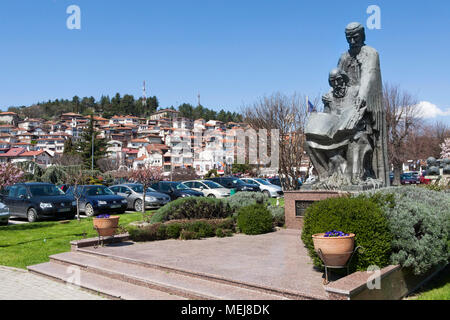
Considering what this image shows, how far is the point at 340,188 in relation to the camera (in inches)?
361

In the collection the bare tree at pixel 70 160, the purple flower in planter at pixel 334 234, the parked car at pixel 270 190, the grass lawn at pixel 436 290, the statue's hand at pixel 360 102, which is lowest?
the parked car at pixel 270 190

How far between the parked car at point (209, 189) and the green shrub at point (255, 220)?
11197 mm

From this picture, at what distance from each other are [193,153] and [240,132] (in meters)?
68.2

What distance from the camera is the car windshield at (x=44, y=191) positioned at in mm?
15289

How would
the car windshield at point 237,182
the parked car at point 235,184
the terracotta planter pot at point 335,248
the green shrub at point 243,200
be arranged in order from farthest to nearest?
the car windshield at point 237,182
the parked car at point 235,184
the green shrub at point 243,200
the terracotta planter pot at point 335,248

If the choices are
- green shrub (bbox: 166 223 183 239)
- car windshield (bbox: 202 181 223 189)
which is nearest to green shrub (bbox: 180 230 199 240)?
Result: green shrub (bbox: 166 223 183 239)

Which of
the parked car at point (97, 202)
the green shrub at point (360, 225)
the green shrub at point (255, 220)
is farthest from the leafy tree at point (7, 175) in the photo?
the green shrub at point (360, 225)

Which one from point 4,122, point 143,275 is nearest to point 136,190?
point 143,275

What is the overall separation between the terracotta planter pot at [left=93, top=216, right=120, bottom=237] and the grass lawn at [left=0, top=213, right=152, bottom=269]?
688mm

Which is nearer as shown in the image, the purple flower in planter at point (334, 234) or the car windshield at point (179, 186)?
the purple flower in planter at point (334, 234)

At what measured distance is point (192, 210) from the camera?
37.6ft

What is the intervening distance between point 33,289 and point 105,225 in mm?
2241

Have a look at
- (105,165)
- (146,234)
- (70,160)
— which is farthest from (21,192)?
(105,165)

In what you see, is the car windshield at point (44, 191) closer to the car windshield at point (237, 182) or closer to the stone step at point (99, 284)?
the stone step at point (99, 284)
